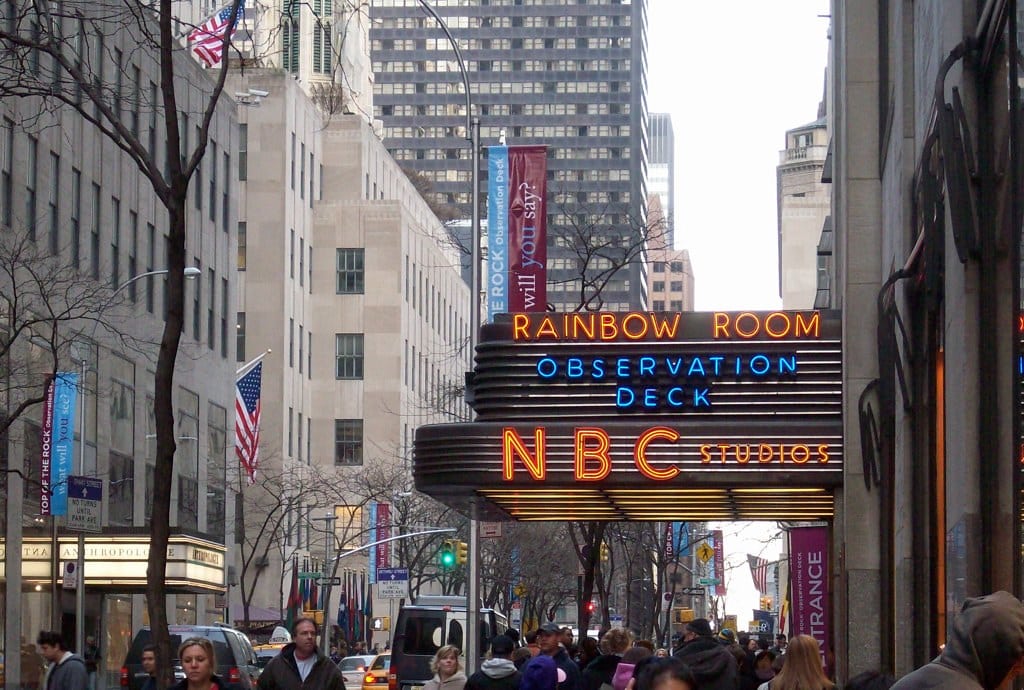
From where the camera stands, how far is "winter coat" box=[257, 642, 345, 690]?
1208cm

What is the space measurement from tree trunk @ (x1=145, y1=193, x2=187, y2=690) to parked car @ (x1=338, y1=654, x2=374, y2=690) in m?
35.1

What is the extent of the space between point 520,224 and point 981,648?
25.7 metres

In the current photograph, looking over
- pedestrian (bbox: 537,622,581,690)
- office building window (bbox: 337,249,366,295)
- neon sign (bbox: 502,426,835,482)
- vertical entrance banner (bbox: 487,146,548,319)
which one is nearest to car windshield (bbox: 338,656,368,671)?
vertical entrance banner (bbox: 487,146,548,319)

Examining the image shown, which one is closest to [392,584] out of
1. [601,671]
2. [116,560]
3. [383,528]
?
[116,560]

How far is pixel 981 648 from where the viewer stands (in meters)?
4.95

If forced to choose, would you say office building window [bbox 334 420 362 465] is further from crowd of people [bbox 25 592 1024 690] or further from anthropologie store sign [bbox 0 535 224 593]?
crowd of people [bbox 25 592 1024 690]

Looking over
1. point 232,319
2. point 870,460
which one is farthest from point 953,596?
point 232,319

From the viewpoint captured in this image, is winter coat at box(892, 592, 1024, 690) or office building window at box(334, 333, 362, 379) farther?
office building window at box(334, 333, 362, 379)

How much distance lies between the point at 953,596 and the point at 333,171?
95619mm

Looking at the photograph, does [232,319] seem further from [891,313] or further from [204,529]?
[891,313]

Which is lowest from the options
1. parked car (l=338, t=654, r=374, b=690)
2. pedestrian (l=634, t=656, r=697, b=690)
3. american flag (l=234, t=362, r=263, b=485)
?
parked car (l=338, t=654, r=374, b=690)

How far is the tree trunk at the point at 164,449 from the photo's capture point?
12758 millimetres

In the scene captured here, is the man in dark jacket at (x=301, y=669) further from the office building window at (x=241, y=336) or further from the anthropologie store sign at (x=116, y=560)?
the office building window at (x=241, y=336)

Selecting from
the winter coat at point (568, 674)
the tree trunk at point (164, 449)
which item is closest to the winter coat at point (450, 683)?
the winter coat at point (568, 674)
